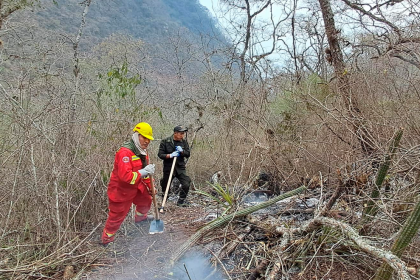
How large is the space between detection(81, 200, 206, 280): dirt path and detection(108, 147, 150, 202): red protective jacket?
0.62 m

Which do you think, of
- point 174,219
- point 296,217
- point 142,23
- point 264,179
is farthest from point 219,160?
point 142,23

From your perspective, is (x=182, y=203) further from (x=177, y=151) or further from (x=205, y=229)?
(x=205, y=229)

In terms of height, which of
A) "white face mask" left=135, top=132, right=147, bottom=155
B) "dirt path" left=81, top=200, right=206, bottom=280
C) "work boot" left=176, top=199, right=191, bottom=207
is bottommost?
"dirt path" left=81, top=200, right=206, bottom=280

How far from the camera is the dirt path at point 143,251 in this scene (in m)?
3.42

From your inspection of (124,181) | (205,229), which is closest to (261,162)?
(205,229)

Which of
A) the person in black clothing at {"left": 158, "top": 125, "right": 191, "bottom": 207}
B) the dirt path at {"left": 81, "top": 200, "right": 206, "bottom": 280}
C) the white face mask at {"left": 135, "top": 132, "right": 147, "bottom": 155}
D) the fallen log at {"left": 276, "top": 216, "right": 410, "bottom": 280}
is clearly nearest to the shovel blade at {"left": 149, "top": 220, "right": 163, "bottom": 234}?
the dirt path at {"left": 81, "top": 200, "right": 206, "bottom": 280}

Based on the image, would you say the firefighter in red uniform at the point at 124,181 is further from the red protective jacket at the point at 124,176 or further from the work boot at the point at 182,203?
the work boot at the point at 182,203

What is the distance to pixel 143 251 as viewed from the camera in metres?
3.92

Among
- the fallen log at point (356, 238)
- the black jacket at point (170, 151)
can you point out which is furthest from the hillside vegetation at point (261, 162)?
the black jacket at point (170, 151)

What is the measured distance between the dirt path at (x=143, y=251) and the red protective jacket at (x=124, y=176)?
622 millimetres

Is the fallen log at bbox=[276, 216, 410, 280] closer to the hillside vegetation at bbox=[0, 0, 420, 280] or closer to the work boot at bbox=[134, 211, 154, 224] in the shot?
the hillside vegetation at bbox=[0, 0, 420, 280]

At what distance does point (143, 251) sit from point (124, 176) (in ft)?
3.26

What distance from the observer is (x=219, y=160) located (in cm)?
710

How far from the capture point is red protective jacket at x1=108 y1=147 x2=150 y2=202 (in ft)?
12.6
